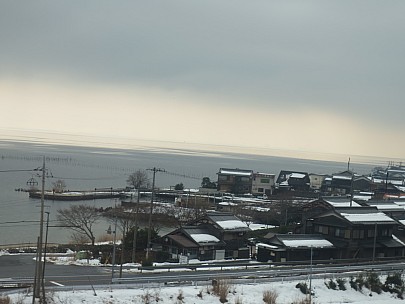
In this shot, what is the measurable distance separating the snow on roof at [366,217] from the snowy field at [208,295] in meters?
6.17

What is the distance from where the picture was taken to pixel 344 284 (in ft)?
68.6

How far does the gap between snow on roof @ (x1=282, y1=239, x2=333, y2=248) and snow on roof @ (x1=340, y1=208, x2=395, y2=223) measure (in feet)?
5.90

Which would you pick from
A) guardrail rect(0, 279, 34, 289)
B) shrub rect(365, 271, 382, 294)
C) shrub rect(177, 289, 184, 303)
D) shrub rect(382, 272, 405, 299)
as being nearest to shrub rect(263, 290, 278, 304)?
shrub rect(177, 289, 184, 303)

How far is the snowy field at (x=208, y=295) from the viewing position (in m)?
15.9

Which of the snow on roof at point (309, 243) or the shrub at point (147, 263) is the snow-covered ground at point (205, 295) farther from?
the snow on roof at point (309, 243)

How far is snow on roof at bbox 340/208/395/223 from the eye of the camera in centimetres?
2716

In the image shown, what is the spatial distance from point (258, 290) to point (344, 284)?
4418mm

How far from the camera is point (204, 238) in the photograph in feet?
84.1

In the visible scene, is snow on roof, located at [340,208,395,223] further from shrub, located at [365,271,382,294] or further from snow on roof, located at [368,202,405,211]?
snow on roof, located at [368,202,405,211]

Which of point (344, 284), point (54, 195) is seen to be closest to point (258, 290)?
point (344, 284)

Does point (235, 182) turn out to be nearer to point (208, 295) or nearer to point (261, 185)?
point (261, 185)

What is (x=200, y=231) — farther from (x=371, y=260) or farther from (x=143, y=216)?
(x=143, y=216)

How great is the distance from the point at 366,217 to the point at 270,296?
38.2 ft

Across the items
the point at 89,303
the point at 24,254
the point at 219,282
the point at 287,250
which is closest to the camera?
the point at 89,303
